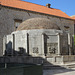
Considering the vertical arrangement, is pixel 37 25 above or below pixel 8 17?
below

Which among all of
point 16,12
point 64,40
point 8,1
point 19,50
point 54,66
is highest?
point 8,1

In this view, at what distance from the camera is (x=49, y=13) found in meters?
28.6

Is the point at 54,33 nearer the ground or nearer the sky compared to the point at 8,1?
nearer the ground

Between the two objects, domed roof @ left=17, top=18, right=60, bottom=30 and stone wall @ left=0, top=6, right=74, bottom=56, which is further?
stone wall @ left=0, top=6, right=74, bottom=56

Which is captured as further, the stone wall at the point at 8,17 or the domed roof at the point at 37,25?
the stone wall at the point at 8,17

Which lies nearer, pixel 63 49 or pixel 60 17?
pixel 63 49

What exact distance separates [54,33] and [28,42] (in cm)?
273

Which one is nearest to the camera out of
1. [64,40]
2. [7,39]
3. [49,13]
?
[64,40]

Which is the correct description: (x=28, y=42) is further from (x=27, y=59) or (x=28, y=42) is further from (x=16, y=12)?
(x=16, y=12)

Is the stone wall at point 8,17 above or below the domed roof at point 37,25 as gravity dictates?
above

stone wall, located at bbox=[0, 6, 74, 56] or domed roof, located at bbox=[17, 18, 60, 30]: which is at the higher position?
stone wall, located at bbox=[0, 6, 74, 56]

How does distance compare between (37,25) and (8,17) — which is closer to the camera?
(37,25)

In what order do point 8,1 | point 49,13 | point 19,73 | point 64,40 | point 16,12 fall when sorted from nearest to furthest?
point 19,73
point 64,40
point 16,12
point 8,1
point 49,13

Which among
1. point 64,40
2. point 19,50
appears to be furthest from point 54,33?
point 19,50
